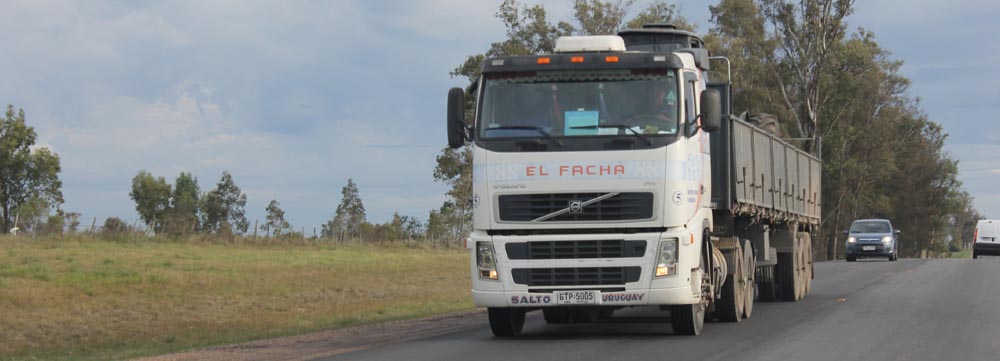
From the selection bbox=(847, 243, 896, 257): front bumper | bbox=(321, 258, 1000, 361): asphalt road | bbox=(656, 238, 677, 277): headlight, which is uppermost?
bbox=(847, 243, 896, 257): front bumper

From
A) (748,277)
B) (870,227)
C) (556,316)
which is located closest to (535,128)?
(556,316)

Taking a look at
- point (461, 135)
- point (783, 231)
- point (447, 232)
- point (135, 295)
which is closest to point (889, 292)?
point (783, 231)

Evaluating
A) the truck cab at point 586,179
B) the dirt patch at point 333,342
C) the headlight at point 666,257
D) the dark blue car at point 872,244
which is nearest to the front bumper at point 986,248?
the dark blue car at point 872,244

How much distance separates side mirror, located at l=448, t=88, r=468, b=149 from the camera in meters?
13.1

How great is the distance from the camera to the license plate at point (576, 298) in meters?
12.8

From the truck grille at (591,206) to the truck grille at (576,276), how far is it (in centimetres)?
55

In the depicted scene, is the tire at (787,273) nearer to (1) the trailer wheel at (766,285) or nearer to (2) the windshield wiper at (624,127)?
(1) the trailer wheel at (766,285)

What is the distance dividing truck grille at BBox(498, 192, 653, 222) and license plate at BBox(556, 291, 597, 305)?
0.79 meters

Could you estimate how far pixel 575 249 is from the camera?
12.8 m

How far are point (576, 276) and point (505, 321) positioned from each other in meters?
1.60

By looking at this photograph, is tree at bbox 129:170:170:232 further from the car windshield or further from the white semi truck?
the white semi truck

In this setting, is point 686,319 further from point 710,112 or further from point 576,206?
point 710,112

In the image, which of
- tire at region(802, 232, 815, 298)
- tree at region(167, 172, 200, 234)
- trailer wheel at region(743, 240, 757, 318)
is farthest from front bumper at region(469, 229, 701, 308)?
tree at region(167, 172, 200, 234)

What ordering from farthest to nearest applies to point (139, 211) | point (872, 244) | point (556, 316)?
1. point (139, 211)
2. point (872, 244)
3. point (556, 316)
